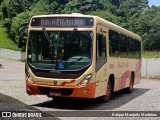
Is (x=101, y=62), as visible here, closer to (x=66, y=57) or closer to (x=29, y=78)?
(x=66, y=57)

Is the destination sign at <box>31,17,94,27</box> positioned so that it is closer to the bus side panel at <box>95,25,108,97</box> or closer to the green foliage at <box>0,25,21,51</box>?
the bus side panel at <box>95,25,108,97</box>

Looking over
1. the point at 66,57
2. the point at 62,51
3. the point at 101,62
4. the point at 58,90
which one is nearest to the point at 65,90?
the point at 58,90

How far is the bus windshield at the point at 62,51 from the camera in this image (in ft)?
41.4

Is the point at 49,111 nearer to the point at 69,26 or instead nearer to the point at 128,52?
the point at 69,26

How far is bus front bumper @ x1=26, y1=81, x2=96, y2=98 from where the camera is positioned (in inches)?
493

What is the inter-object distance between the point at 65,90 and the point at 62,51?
1278 mm

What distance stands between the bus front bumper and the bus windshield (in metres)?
0.61

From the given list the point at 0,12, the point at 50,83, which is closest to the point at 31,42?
the point at 50,83

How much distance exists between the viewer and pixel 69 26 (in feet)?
42.6

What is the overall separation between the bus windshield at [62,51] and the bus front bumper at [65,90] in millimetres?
610

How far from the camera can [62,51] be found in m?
12.8

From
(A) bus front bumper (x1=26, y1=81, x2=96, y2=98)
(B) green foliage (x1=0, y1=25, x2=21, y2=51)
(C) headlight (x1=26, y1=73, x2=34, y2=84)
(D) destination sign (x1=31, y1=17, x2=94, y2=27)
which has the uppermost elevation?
(D) destination sign (x1=31, y1=17, x2=94, y2=27)

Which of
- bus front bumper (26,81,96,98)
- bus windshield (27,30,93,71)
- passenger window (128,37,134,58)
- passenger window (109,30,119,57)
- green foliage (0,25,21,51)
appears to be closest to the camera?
bus front bumper (26,81,96,98)

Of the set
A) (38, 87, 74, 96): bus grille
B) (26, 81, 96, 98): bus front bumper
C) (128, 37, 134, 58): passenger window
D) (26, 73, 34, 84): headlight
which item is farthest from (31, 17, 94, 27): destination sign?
(128, 37, 134, 58): passenger window
